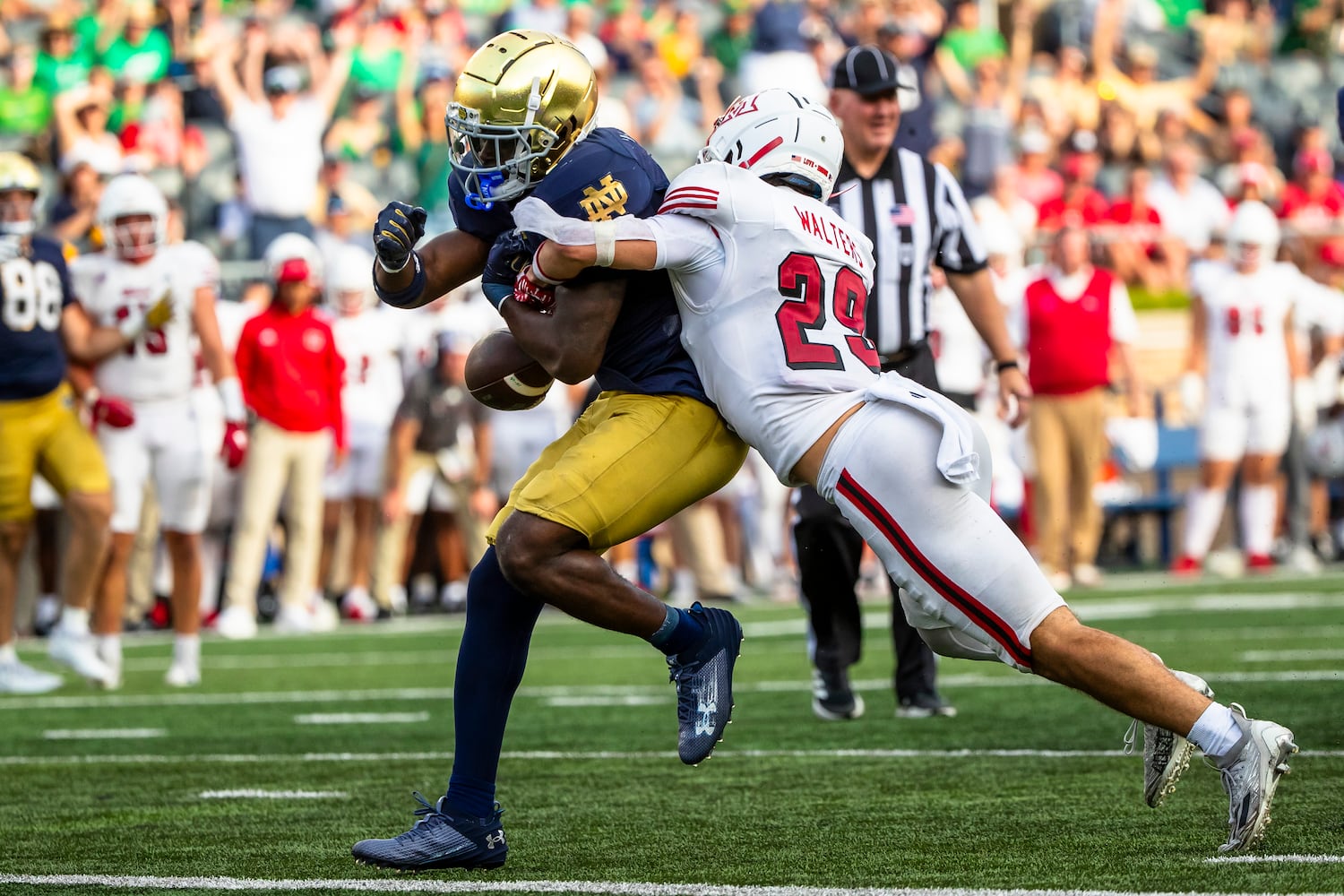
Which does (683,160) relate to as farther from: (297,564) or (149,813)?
(149,813)

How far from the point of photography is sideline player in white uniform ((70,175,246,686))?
862 centimetres

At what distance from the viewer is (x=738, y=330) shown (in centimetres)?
381

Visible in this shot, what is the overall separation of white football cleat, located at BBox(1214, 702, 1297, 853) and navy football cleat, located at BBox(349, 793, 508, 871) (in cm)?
134

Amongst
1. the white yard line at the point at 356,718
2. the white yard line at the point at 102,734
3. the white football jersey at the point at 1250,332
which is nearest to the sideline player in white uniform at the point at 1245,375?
the white football jersey at the point at 1250,332

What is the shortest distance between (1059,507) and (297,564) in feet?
14.3

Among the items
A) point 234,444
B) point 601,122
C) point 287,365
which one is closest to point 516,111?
point 234,444

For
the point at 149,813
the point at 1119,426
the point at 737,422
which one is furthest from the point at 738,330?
the point at 1119,426

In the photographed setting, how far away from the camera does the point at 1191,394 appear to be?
13266mm

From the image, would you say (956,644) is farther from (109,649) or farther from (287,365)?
(287,365)

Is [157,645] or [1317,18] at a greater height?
[1317,18]

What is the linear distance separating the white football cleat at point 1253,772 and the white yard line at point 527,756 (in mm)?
1657

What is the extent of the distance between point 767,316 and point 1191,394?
32.8ft

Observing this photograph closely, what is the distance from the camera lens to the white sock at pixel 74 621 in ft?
26.9

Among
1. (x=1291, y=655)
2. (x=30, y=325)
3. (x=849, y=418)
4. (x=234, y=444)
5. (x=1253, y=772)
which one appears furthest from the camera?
(x=234, y=444)
